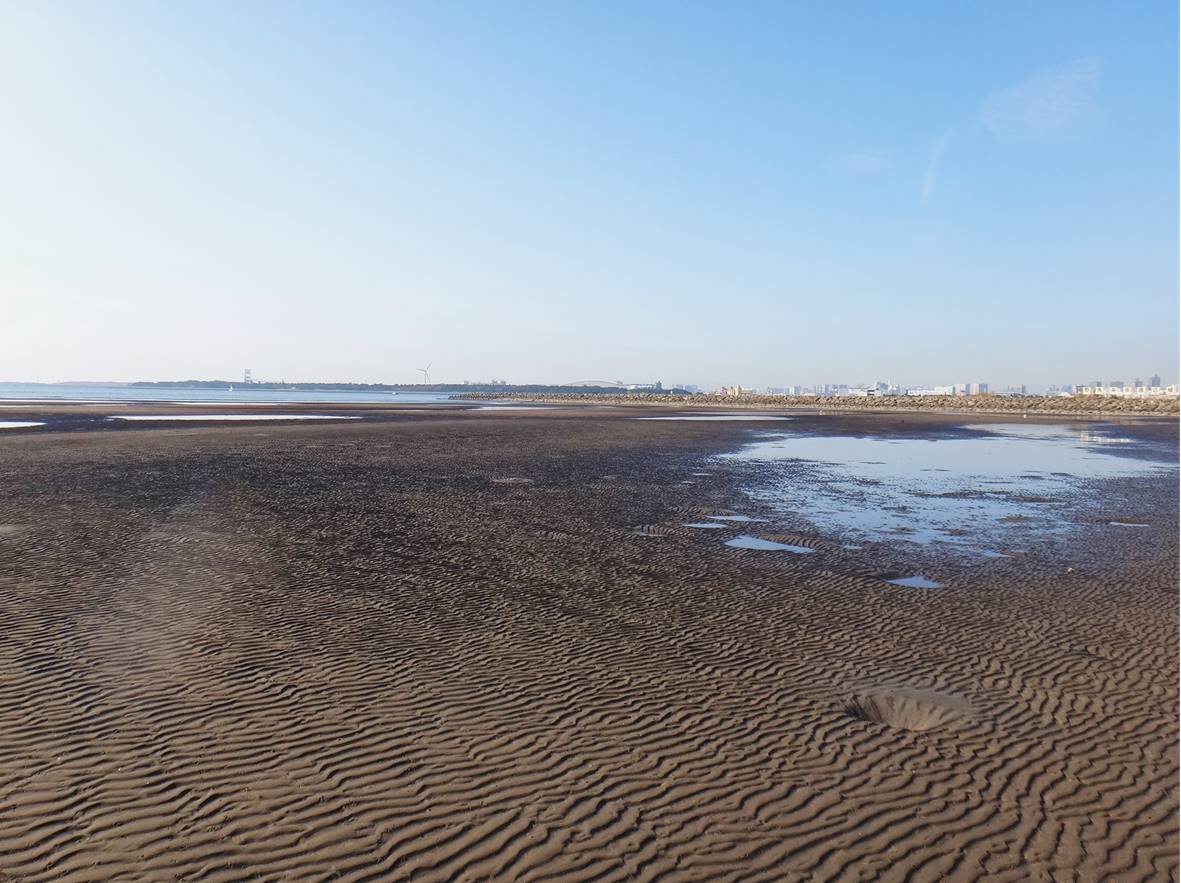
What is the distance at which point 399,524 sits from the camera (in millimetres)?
19672

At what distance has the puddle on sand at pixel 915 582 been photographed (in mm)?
13938

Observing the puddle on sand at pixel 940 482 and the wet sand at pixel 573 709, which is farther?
the puddle on sand at pixel 940 482

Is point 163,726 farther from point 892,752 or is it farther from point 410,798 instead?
point 892,752

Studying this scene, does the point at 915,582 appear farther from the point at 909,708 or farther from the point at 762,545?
the point at 909,708

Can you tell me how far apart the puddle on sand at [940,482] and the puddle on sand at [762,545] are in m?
1.83

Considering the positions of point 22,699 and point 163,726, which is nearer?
point 163,726

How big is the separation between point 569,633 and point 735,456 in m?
28.2

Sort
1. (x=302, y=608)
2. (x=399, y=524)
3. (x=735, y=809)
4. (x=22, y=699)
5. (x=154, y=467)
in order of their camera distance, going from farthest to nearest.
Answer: (x=154, y=467), (x=399, y=524), (x=302, y=608), (x=22, y=699), (x=735, y=809)

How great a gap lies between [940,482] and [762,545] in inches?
577

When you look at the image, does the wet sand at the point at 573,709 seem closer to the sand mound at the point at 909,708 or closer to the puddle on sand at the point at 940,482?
the sand mound at the point at 909,708

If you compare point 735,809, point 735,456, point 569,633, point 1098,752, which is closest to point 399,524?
point 569,633

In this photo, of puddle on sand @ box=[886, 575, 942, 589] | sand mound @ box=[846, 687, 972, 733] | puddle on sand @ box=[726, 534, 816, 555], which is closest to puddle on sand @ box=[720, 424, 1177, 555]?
puddle on sand @ box=[726, 534, 816, 555]

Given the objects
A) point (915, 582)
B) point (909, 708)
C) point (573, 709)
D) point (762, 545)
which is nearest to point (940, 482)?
point (762, 545)

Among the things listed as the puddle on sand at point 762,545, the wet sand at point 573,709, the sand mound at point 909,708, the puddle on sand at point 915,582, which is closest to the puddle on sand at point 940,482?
the puddle on sand at point 762,545
